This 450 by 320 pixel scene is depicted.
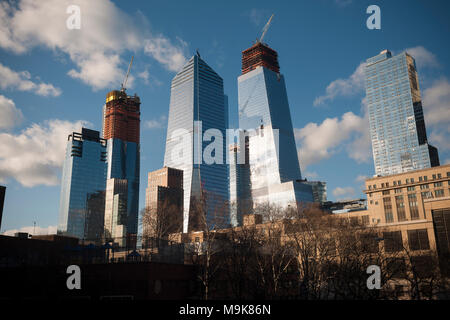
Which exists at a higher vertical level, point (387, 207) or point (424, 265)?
point (387, 207)

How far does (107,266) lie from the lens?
131 feet

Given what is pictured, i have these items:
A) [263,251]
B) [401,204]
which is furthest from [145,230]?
[401,204]

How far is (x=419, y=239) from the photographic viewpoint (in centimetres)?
9012

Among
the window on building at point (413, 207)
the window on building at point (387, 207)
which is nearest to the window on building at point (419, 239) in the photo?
the window on building at point (387, 207)

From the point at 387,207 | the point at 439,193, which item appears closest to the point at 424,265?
→ the point at 439,193

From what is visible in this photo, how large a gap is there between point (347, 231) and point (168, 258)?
121ft

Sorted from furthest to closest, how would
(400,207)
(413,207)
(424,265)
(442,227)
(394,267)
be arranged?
(400,207) → (413,207) → (442,227) → (424,265) → (394,267)

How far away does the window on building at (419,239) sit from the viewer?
89625mm

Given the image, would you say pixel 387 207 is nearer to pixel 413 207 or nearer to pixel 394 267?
pixel 413 207

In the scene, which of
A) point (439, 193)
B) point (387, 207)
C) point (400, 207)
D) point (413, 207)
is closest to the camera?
point (439, 193)

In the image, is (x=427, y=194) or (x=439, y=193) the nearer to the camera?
(x=439, y=193)

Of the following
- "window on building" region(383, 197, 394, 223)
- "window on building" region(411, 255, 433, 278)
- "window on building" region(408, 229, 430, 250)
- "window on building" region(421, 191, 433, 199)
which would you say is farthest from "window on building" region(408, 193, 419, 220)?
"window on building" region(411, 255, 433, 278)

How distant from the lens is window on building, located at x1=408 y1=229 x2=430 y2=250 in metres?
89.6
